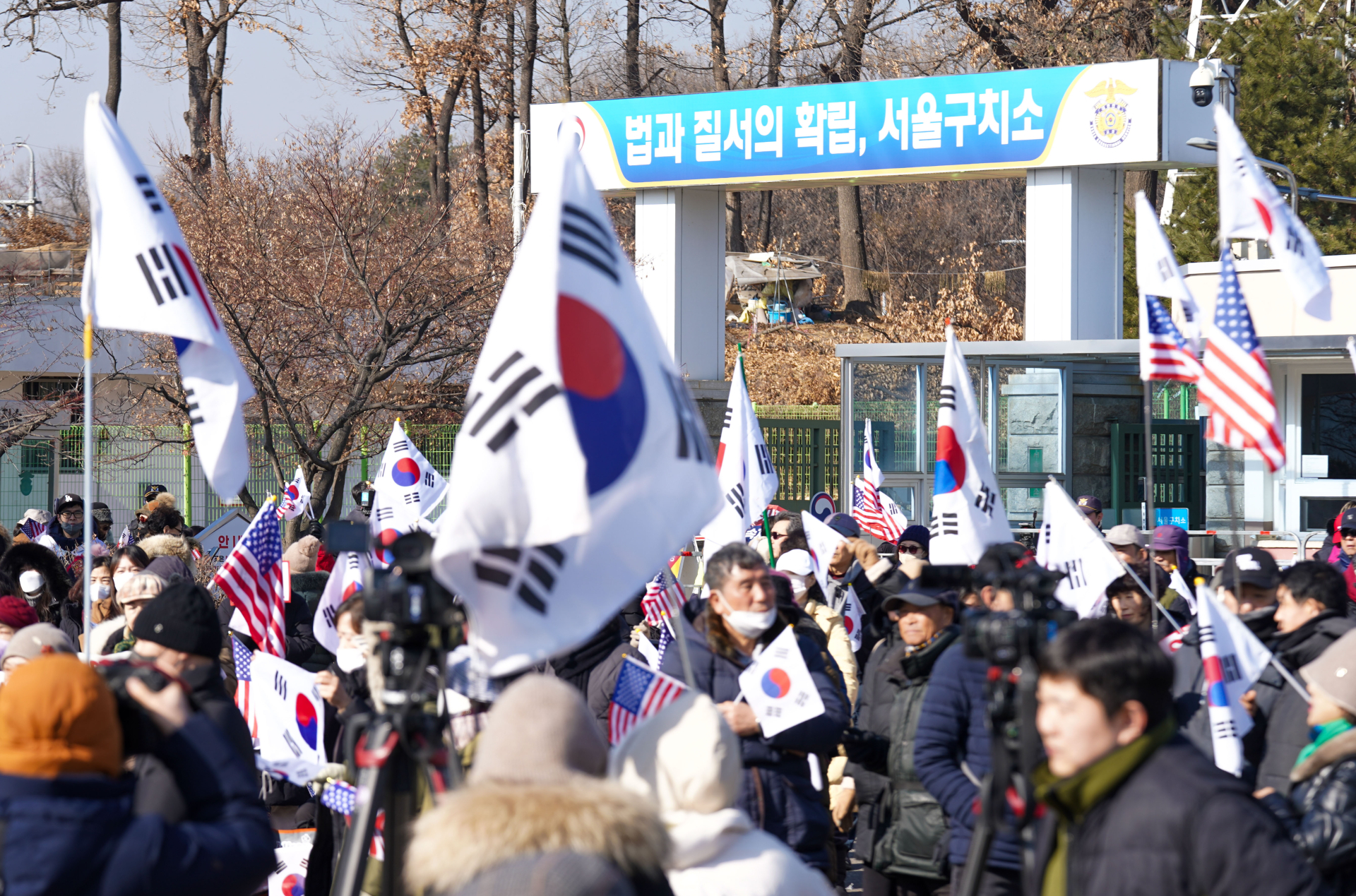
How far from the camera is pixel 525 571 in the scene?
156 inches

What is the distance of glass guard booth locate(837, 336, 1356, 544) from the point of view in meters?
18.0

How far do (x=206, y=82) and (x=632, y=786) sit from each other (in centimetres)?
2672

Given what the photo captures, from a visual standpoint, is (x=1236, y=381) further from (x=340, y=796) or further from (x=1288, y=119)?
(x=1288, y=119)

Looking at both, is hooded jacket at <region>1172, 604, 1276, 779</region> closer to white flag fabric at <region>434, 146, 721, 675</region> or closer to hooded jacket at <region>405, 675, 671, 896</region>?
white flag fabric at <region>434, 146, 721, 675</region>

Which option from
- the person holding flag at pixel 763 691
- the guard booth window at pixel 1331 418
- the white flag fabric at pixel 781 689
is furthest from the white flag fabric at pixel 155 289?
the guard booth window at pixel 1331 418

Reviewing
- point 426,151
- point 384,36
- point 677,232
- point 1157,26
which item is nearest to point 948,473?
point 677,232

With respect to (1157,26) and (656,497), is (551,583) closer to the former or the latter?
(656,497)

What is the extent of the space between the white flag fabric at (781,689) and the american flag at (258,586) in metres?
3.09

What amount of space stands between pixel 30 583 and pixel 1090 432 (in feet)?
41.5

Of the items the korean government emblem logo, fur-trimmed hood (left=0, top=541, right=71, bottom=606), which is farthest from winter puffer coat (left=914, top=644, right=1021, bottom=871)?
the korean government emblem logo

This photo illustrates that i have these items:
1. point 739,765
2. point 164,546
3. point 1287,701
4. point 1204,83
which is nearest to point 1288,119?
point 1204,83

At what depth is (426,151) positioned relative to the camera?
138 feet

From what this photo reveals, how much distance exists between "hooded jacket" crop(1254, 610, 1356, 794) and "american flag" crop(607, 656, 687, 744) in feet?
6.43

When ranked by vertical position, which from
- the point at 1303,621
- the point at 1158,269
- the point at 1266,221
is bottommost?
the point at 1303,621
